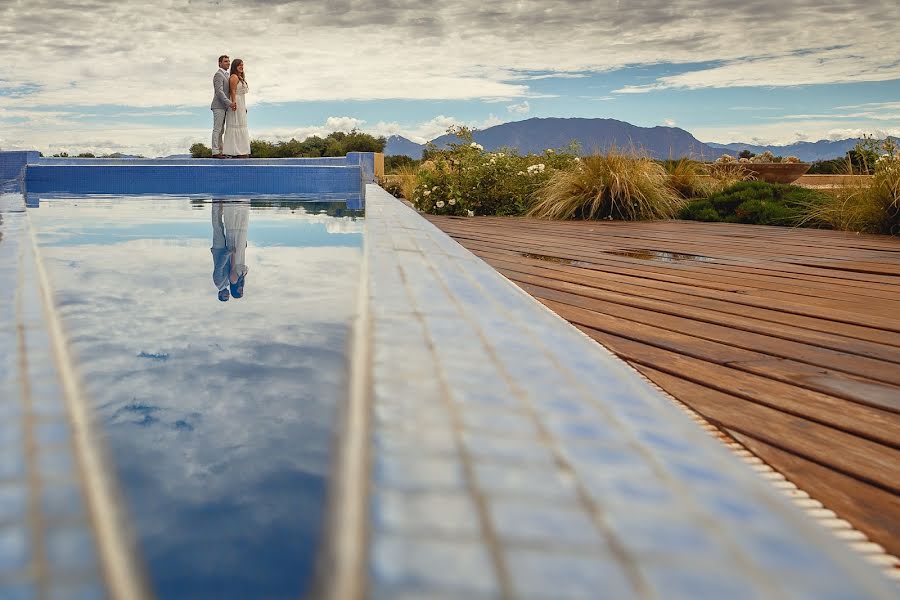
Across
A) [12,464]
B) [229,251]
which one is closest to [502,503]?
[12,464]

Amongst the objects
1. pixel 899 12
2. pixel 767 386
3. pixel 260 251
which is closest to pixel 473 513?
pixel 767 386

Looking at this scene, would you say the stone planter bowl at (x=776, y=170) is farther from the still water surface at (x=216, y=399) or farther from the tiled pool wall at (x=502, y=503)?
the tiled pool wall at (x=502, y=503)

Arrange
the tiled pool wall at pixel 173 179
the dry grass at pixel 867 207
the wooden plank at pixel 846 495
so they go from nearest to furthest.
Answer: the wooden plank at pixel 846 495
the dry grass at pixel 867 207
the tiled pool wall at pixel 173 179

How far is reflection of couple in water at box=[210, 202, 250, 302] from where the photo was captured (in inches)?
72.7

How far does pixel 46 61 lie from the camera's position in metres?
14.4

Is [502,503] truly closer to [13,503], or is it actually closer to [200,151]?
[13,503]

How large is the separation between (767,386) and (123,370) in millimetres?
1019

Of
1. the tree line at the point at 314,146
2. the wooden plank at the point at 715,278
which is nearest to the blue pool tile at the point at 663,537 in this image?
the wooden plank at the point at 715,278

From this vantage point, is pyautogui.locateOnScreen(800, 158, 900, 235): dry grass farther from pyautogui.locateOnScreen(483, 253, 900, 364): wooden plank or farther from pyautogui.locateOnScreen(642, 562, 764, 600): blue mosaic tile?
pyautogui.locateOnScreen(642, 562, 764, 600): blue mosaic tile

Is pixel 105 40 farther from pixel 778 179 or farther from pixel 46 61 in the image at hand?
pixel 778 179

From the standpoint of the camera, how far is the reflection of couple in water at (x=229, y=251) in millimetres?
1846

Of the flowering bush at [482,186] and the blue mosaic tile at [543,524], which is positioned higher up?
the flowering bush at [482,186]

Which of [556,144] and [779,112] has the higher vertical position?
[779,112]

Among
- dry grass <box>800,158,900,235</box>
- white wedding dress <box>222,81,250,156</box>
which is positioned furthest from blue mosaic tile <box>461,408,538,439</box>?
white wedding dress <box>222,81,250,156</box>
